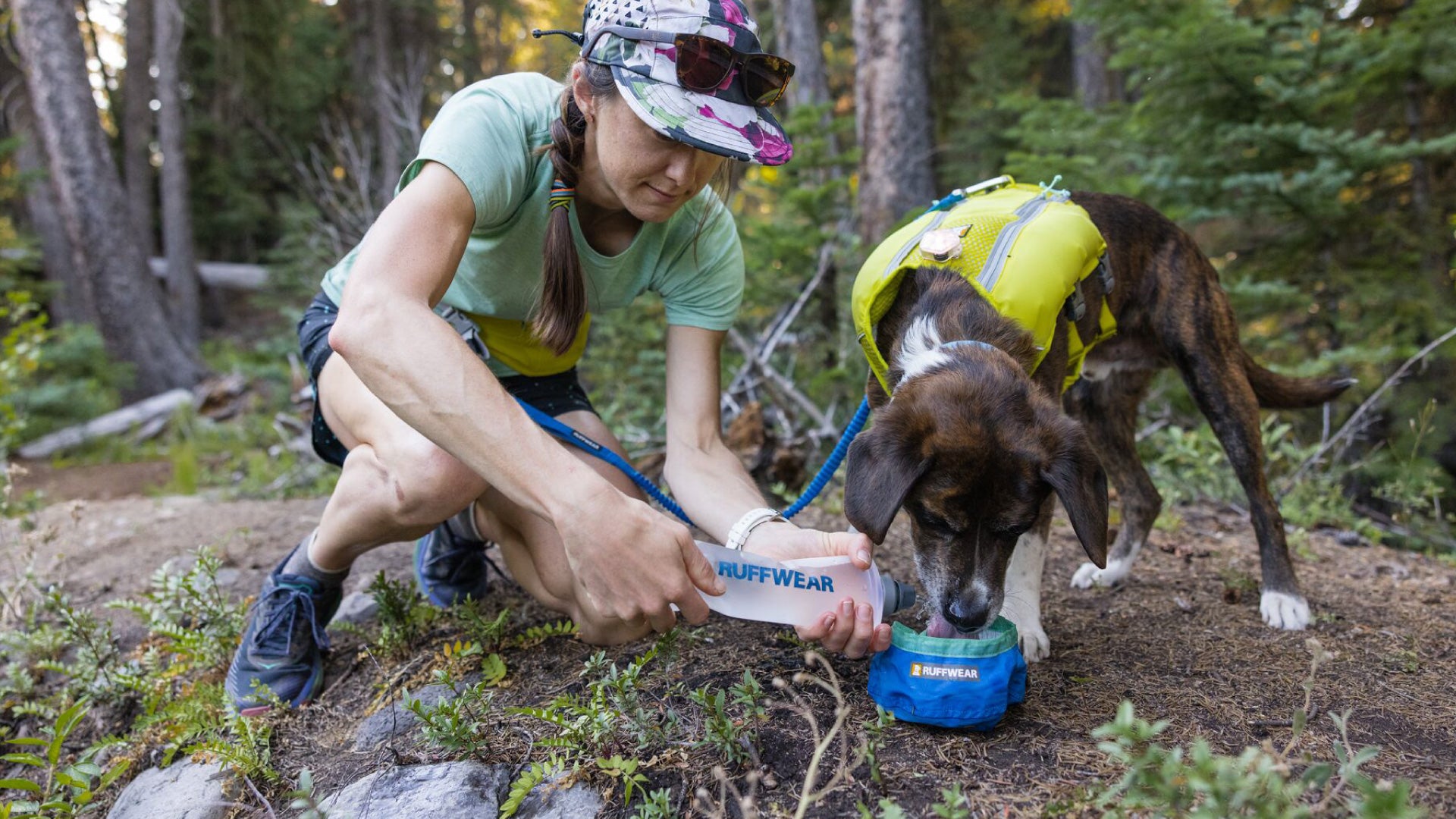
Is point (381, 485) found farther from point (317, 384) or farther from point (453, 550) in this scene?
point (453, 550)

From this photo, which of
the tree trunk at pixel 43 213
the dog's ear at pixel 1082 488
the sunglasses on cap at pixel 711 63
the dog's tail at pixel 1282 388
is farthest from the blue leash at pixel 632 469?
the tree trunk at pixel 43 213

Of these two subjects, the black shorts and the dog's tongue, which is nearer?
the dog's tongue

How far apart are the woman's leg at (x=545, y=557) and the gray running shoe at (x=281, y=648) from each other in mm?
648

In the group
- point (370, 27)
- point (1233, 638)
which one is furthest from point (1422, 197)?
point (370, 27)

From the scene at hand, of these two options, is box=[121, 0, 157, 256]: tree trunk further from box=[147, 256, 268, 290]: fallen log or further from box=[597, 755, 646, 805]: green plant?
box=[597, 755, 646, 805]: green plant

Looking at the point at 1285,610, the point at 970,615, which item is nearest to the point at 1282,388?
the point at 1285,610

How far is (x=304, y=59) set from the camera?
18016mm

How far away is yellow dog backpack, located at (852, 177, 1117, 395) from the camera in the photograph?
9.61 ft

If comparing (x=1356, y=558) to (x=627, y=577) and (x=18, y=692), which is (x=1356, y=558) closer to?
(x=627, y=577)

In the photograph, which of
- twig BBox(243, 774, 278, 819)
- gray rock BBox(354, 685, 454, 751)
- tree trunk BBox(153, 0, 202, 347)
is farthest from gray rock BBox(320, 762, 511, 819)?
tree trunk BBox(153, 0, 202, 347)

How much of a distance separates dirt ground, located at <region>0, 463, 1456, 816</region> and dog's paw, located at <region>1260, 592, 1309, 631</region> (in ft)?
0.24

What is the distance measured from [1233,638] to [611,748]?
2.29 meters

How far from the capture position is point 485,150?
8.19 ft

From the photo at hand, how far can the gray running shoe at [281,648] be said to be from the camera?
9.69 ft
